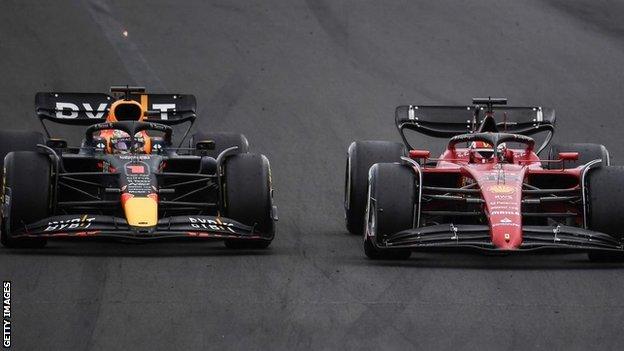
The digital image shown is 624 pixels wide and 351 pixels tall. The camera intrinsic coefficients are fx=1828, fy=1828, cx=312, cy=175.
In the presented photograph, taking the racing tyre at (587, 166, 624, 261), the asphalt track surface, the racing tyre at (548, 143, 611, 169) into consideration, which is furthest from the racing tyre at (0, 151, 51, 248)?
the racing tyre at (548, 143, 611, 169)

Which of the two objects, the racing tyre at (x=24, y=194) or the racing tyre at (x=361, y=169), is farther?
the racing tyre at (x=361, y=169)

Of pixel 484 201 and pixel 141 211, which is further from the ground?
pixel 484 201

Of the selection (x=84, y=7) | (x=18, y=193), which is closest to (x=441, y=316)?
(x=18, y=193)

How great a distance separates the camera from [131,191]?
61.0 feet

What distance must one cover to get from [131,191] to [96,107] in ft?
12.9

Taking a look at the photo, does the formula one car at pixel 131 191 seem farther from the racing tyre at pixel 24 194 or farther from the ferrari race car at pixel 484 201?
the ferrari race car at pixel 484 201

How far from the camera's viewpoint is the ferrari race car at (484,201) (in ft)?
57.3

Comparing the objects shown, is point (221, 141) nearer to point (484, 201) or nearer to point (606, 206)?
point (484, 201)

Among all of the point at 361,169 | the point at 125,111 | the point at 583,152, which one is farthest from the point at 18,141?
the point at 583,152

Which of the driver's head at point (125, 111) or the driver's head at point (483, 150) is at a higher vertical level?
the driver's head at point (125, 111)

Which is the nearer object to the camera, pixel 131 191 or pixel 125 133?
pixel 131 191

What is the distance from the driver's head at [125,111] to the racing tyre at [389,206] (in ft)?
13.2

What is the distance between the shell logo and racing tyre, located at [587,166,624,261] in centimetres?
78

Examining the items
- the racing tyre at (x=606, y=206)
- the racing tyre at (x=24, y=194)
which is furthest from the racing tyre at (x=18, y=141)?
the racing tyre at (x=606, y=206)
